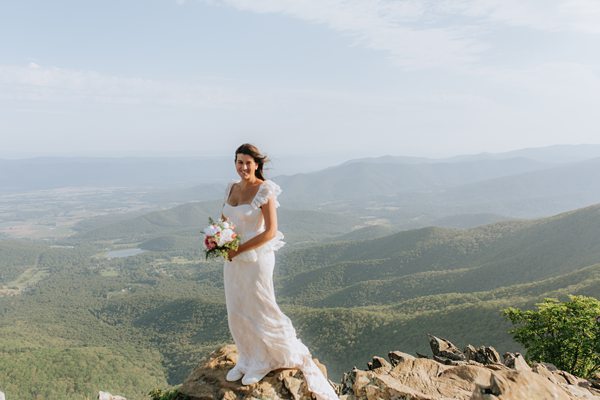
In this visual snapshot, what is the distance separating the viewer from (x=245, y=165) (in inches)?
300

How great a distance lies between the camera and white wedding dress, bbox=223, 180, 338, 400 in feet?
25.4

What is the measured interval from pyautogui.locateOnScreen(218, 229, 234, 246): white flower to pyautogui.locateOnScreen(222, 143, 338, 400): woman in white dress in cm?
33

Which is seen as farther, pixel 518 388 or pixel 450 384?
pixel 450 384

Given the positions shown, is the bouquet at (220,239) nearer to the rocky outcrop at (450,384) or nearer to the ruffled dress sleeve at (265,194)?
the ruffled dress sleeve at (265,194)

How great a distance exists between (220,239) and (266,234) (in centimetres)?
87

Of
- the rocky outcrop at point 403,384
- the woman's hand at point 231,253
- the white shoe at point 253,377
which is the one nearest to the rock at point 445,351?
the rocky outcrop at point 403,384

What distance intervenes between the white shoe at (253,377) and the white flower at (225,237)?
9.74ft

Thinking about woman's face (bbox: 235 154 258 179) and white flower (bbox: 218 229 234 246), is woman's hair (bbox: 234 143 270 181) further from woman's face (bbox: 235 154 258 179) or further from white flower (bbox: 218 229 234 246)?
white flower (bbox: 218 229 234 246)

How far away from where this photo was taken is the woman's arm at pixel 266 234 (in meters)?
7.46

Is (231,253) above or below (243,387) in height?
above

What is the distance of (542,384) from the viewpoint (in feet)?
26.4

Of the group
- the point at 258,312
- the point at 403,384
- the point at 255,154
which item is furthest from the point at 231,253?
the point at 403,384

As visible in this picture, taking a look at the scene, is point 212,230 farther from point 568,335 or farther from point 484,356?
point 568,335

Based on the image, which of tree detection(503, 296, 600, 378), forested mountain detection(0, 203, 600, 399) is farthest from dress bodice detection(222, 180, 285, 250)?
forested mountain detection(0, 203, 600, 399)
